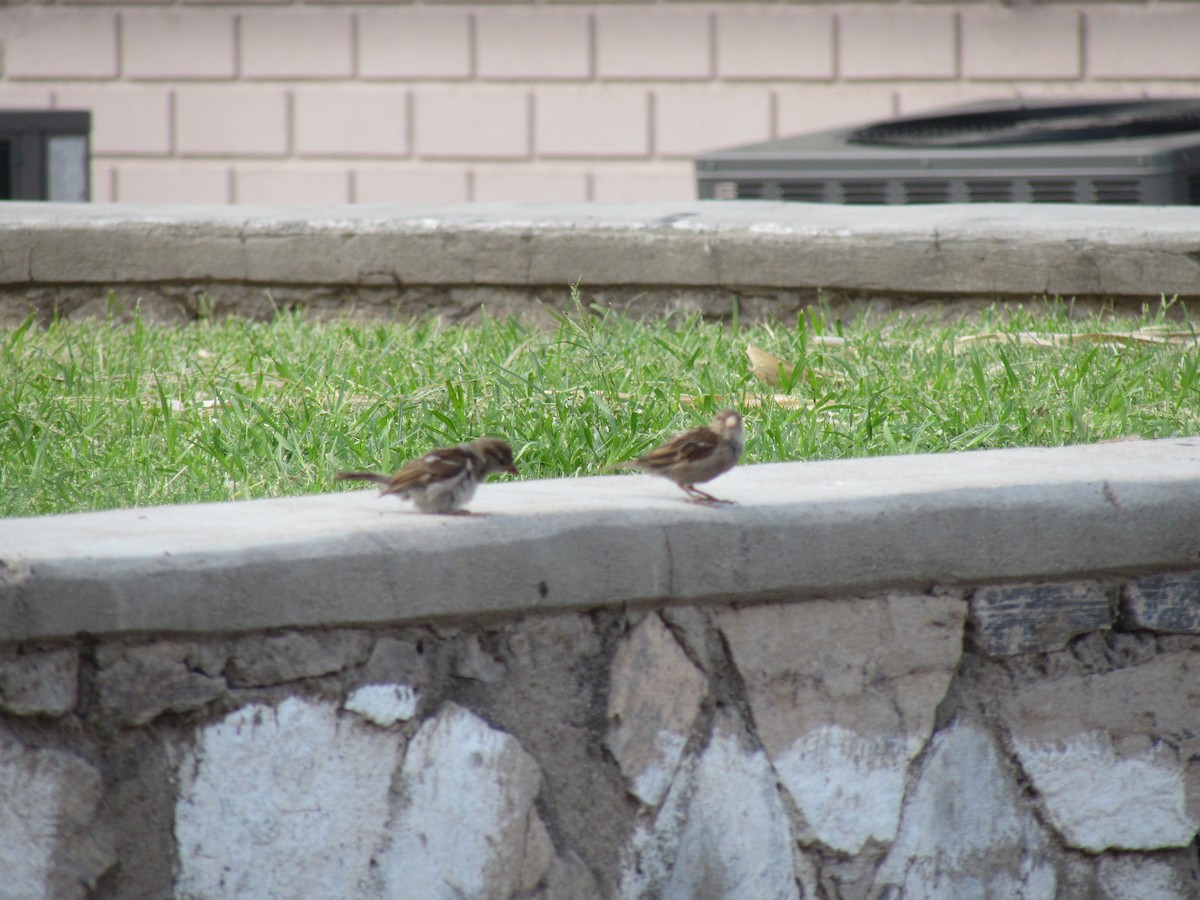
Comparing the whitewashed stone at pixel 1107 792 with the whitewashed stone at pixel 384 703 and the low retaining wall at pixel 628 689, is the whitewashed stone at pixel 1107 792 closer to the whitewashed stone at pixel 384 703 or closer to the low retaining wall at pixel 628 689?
the low retaining wall at pixel 628 689

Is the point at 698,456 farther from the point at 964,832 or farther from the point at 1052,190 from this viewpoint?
the point at 1052,190

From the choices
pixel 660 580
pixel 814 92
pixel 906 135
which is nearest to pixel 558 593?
pixel 660 580

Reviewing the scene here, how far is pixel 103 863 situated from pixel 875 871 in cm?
142

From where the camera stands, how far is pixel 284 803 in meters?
2.56

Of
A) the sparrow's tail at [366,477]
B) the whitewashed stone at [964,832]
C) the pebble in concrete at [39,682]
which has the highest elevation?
the sparrow's tail at [366,477]

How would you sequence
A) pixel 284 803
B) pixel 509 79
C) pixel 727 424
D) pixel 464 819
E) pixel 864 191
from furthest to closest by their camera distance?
pixel 509 79
pixel 864 191
pixel 727 424
pixel 464 819
pixel 284 803

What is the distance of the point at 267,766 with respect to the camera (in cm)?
255

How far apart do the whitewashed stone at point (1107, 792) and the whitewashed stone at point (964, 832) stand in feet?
0.23

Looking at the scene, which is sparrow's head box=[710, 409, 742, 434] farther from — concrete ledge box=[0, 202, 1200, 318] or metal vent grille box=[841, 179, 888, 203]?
metal vent grille box=[841, 179, 888, 203]

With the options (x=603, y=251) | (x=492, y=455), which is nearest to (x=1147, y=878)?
(x=492, y=455)

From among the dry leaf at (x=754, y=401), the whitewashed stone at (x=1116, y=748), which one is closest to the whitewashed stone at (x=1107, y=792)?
the whitewashed stone at (x=1116, y=748)

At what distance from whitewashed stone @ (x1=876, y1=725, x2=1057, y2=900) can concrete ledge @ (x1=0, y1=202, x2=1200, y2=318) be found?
292cm

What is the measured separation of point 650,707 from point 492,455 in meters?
0.57

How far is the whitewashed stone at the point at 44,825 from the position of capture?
2404mm
